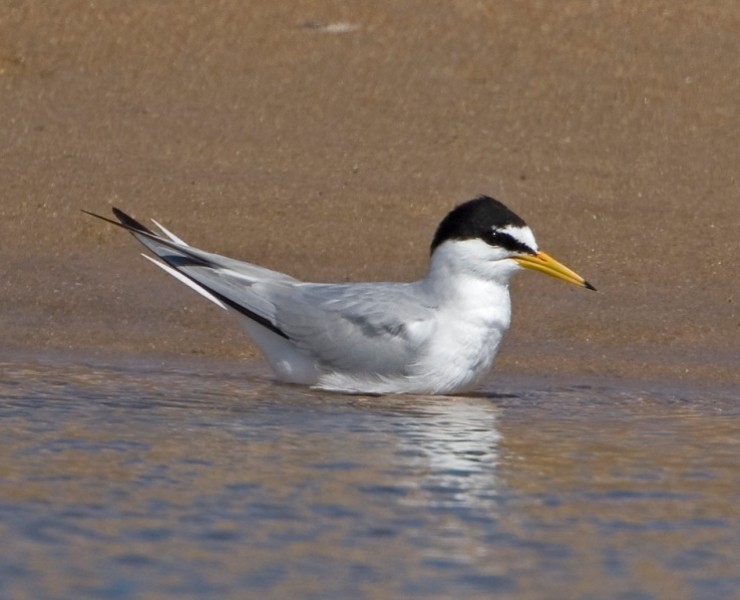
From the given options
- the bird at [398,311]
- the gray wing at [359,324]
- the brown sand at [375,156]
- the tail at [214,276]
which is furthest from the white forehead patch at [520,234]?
the tail at [214,276]

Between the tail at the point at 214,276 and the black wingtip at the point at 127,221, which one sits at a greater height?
the black wingtip at the point at 127,221

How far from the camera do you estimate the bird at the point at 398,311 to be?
24.2 feet

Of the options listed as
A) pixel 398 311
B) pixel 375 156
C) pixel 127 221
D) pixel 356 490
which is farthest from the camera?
pixel 375 156

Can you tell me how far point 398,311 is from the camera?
294 inches

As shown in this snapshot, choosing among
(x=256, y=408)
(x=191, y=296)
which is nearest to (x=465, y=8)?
(x=191, y=296)

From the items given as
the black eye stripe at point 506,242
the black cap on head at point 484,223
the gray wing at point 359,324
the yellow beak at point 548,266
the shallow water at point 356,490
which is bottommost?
the shallow water at point 356,490

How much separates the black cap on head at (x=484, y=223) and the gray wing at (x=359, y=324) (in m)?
0.32

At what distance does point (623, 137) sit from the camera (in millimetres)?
10008

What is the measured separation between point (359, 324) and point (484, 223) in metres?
0.67

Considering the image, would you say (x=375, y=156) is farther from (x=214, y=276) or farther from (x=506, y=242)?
(x=506, y=242)

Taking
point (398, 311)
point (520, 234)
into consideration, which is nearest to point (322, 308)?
point (398, 311)

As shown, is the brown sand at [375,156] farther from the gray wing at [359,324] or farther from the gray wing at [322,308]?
the gray wing at [359,324]

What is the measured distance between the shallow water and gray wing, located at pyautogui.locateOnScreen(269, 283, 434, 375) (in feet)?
0.60

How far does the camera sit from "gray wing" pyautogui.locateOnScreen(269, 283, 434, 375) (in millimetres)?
7395
